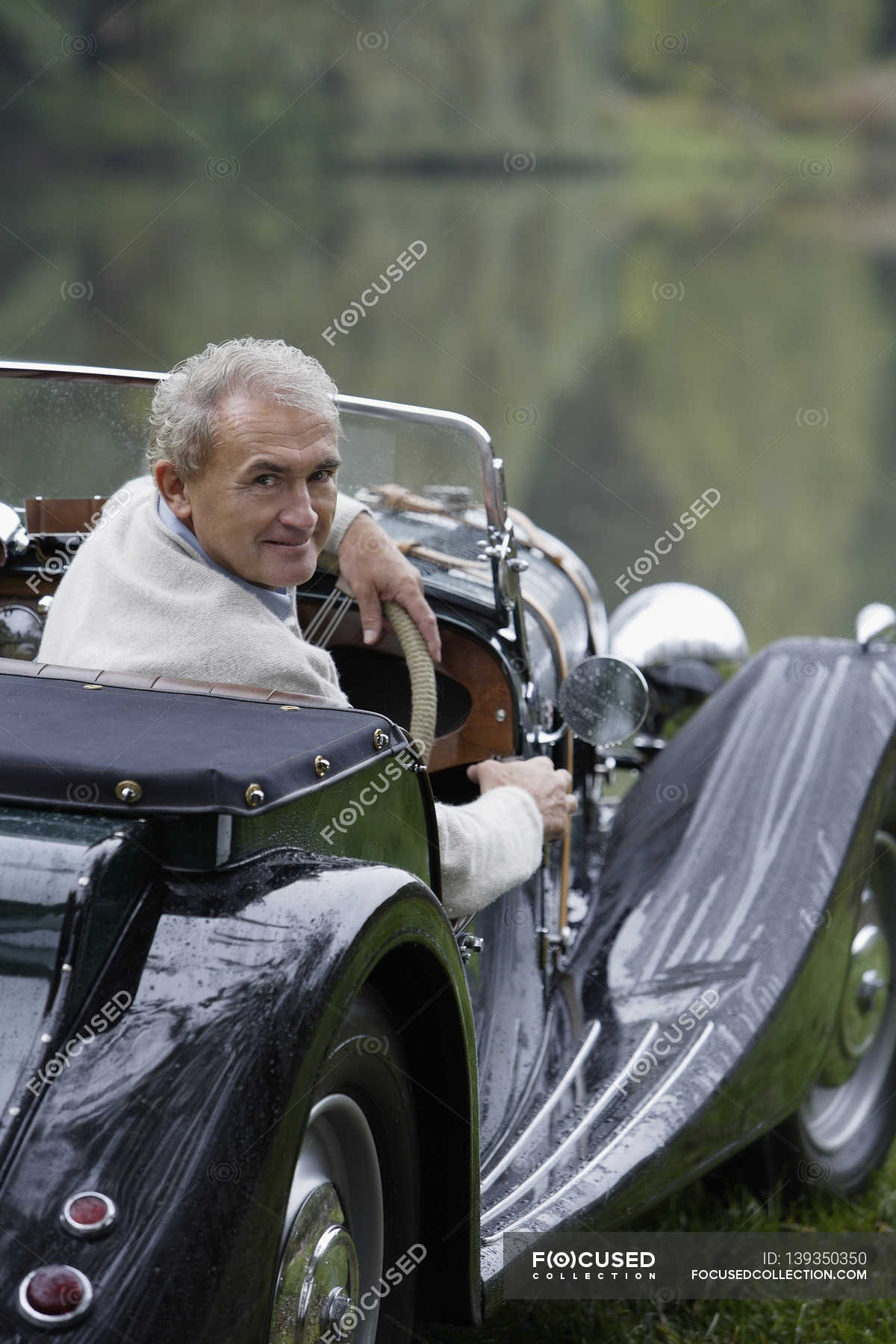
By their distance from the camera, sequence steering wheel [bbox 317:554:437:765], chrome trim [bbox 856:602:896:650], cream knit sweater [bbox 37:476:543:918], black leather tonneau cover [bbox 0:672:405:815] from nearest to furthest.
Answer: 1. black leather tonneau cover [bbox 0:672:405:815]
2. cream knit sweater [bbox 37:476:543:918]
3. steering wheel [bbox 317:554:437:765]
4. chrome trim [bbox 856:602:896:650]

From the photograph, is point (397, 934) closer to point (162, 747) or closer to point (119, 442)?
point (162, 747)

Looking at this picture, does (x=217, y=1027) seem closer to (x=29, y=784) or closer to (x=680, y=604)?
(x=29, y=784)

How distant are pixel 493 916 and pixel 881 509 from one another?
337 inches

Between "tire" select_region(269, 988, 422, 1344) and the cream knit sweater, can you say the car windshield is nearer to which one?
the cream knit sweater

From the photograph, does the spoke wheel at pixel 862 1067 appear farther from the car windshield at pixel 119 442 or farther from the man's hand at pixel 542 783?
the car windshield at pixel 119 442

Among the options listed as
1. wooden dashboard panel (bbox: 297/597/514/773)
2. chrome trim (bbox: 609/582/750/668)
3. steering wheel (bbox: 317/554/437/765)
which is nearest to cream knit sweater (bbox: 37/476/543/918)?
steering wheel (bbox: 317/554/437/765)

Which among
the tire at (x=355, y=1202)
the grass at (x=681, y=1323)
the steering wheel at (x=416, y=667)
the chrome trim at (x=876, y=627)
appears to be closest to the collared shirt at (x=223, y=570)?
the steering wheel at (x=416, y=667)

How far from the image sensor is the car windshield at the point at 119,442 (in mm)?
2789

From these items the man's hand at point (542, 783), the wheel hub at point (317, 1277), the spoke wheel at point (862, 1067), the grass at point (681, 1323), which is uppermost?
the man's hand at point (542, 783)

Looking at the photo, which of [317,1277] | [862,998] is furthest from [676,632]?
[317,1277]

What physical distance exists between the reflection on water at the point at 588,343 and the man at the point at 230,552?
876mm

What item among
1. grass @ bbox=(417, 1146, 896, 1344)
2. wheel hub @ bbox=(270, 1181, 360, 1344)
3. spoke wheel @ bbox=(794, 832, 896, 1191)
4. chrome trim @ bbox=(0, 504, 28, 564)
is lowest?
grass @ bbox=(417, 1146, 896, 1344)

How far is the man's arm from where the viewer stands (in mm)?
2570

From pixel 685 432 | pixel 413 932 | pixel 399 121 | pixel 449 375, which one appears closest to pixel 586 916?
pixel 413 932
